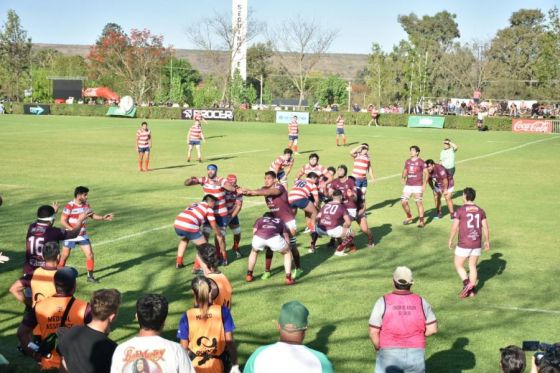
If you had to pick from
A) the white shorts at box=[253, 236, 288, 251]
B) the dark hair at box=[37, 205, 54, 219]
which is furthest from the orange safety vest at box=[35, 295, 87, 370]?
the white shorts at box=[253, 236, 288, 251]

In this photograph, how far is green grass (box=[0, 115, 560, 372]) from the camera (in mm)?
10641

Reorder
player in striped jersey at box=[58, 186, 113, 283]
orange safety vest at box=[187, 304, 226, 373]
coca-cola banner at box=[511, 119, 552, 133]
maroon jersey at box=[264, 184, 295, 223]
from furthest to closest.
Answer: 1. coca-cola banner at box=[511, 119, 552, 133]
2. maroon jersey at box=[264, 184, 295, 223]
3. player in striped jersey at box=[58, 186, 113, 283]
4. orange safety vest at box=[187, 304, 226, 373]

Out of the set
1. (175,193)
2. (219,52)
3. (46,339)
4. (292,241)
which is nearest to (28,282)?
(46,339)

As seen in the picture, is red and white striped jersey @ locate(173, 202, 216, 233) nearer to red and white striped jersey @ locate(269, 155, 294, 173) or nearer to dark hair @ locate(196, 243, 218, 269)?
dark hair @ locate(196, 243, 218, 269)

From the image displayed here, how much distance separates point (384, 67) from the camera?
102 m

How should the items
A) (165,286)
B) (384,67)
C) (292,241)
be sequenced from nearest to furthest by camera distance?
(165,286), (292,241), (384,67)

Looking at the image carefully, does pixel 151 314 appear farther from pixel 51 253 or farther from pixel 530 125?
pixel 530 125

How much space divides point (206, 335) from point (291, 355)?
2153 millimetres

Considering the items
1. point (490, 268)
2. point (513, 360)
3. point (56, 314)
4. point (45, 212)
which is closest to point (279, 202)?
point (490, 268)

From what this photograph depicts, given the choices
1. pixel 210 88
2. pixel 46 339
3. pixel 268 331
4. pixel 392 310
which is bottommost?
pixel 268 331

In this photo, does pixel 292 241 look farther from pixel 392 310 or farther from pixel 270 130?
pixel 270 130

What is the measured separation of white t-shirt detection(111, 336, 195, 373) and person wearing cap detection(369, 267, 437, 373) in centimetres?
244

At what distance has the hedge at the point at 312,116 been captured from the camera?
219ft

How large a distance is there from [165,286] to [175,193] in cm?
1148
